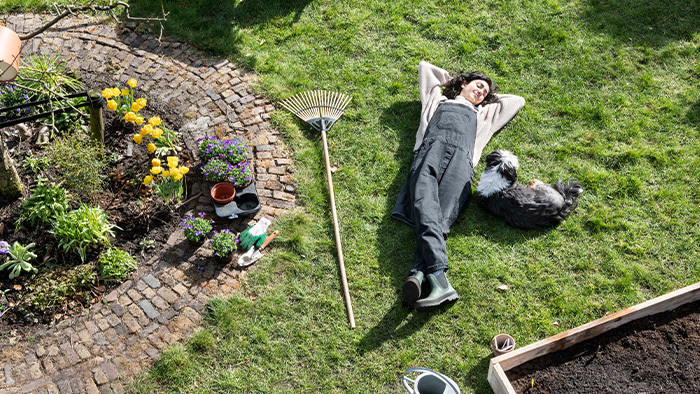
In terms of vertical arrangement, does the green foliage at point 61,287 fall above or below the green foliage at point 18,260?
below

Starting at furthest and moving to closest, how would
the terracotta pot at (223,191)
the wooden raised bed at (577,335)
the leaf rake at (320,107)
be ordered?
the leaf rake at (320,107) < the terracotta pot at (223,191) < the wooden raised bed at (577,335)

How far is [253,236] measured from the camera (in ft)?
19.5

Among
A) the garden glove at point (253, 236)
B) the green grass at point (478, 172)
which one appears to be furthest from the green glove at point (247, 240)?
the green grass at point (478, 172)

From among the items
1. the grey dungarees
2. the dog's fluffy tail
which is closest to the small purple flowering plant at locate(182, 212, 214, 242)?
the grey dungarees

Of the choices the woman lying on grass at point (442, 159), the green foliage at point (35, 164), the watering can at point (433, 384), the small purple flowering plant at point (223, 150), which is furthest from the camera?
the small purple flowering plant at point (223, 150)

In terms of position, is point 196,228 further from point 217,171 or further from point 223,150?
point 223,150

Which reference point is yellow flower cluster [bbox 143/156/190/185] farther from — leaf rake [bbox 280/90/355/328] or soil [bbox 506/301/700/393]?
soil [bbox 506/301/700/393]

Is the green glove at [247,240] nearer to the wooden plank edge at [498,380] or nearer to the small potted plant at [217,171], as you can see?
the small potted plant at [217,171]

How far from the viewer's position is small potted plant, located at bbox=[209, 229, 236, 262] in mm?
5754

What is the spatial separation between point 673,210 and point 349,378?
13.4 ft

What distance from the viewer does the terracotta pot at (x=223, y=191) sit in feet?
20.3

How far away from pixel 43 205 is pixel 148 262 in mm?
1199

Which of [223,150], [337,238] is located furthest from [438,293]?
[223,150]

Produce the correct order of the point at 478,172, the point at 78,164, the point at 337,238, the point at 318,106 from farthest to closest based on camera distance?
the point at 318,106
the point at 478,172
the point at 337,238
the point at 78,164
